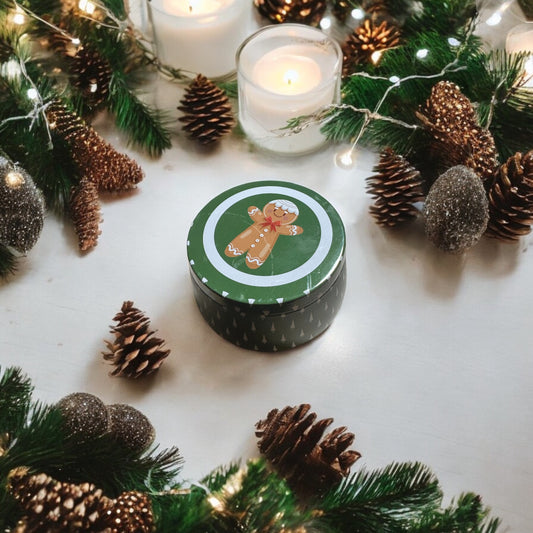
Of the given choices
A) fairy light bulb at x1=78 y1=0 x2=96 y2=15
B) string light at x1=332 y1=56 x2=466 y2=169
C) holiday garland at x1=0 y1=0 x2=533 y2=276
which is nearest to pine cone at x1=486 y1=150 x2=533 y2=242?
holiday garland at x1=0 y1=0 x2=533 y2=276

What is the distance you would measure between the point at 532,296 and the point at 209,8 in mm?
561

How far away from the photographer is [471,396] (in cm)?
75

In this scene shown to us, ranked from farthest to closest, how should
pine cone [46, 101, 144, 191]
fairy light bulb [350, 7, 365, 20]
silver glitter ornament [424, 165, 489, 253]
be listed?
fairy light bulb [350, 7, 365, 20] < pine cone [46, 101, 144, 191] < silver glitter ornament [424, 165, 489, 253]

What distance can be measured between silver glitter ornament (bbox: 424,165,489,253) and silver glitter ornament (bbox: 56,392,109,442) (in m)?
0.40

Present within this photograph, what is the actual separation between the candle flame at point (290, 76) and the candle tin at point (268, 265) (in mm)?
173

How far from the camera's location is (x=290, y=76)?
93 centimetres

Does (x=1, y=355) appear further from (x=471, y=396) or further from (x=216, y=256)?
(x=471, y=396)

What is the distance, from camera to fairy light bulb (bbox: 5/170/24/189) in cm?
79

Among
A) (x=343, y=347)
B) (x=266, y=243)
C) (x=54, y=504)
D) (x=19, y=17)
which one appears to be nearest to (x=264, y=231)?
(x=266, y=243)

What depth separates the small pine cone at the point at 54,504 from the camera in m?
0.55

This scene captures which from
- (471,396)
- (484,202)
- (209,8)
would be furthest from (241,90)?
(471,396)

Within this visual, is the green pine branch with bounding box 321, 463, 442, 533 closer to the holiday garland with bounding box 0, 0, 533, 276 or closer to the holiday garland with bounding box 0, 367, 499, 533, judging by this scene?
the holiday garland with bounding box 0, 367, 499, 533

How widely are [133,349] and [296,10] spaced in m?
0.55

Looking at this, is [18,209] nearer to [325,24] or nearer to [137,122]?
[137,122]
